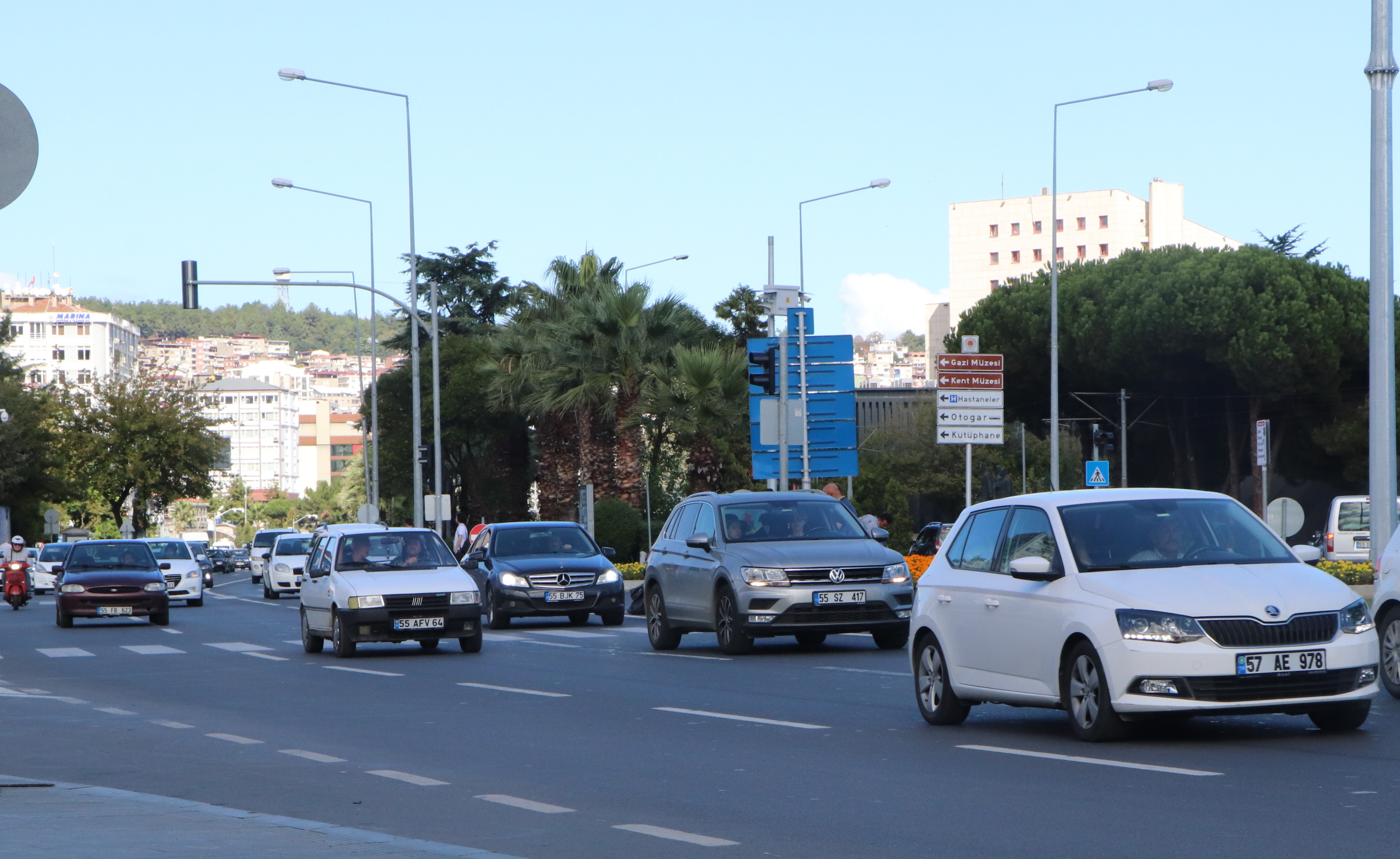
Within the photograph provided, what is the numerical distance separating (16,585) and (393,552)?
835 inches

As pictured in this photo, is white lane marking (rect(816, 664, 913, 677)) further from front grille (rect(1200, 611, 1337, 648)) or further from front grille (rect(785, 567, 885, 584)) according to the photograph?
front grille (rect(1200, 611, 1337, 648))

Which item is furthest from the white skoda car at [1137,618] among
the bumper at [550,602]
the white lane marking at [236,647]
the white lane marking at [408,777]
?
the bumper at [550,602]

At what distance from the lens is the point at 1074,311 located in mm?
64812

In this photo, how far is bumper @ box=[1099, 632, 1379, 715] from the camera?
33.9ft

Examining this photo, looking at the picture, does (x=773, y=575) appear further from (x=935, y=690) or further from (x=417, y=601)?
(x=935, y=690)

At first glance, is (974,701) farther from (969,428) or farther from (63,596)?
(63,596)

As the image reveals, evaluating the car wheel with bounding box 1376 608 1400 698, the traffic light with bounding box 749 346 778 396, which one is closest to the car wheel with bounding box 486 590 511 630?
the traffic light with bounding box 749 346 778 396

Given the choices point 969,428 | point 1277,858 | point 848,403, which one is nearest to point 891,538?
point 848,403

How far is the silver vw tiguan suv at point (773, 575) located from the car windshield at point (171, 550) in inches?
904

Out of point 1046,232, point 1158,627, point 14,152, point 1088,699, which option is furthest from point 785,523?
point 1046,232

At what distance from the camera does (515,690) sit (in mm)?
16969

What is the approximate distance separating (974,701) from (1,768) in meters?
6.06

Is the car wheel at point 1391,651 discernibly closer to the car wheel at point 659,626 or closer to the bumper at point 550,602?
the car wheel at point 659,626

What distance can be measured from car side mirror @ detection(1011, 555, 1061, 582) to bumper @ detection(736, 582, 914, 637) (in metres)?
7.93
